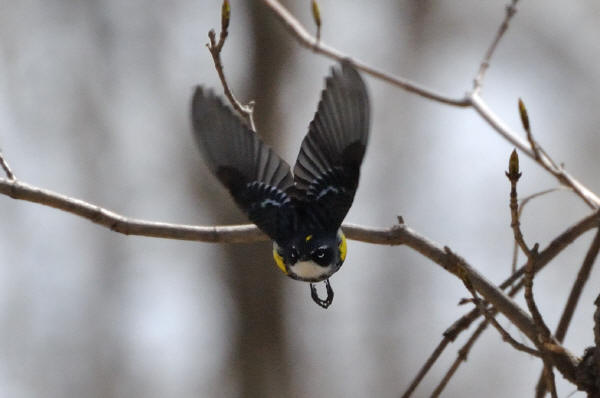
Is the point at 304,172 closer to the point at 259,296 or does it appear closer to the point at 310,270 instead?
the point at 310,270

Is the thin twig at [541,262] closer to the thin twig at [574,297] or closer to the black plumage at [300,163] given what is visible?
the thin twig at [574,297]

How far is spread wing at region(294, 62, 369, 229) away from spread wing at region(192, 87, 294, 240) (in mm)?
44

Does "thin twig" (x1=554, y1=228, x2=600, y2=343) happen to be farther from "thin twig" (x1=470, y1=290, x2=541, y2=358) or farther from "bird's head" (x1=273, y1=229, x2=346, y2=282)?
"bird's head" (x1=273, y1=229, x2=346, y2=282)

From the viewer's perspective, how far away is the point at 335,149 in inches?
59.6

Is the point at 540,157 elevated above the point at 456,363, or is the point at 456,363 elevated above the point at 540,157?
the point at 540,157

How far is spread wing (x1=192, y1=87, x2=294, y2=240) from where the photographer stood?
1.43 meters

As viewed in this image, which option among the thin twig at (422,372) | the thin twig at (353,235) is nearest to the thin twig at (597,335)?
the thin twig at (353,235)

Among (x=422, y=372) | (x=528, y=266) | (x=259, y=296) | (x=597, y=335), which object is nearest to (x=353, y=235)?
(x=422, y=372)

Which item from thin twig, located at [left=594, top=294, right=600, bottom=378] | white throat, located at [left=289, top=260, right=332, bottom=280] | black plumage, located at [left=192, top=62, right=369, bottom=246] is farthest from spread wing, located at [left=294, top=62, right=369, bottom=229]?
thin twig, located at [left=594, top=294, right=600, bottom=378]

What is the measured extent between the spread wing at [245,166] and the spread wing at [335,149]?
0.04m

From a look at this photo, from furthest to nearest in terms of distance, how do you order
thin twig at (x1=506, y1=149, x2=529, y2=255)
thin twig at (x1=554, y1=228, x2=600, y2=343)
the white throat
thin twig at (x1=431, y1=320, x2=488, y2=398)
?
thin twig at (x1=554, y1=228, x2=600, y2=343) → thin twig at (x1=431, y1=320, x2=488, y2=398) → thin twig at (x1=506, y1=149, x2=529, y2=255) → the white throat

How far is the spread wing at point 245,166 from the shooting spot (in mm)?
1429

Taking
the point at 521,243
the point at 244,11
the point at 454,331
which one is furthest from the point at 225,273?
the point at 521,243

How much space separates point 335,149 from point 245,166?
166 millimetres
